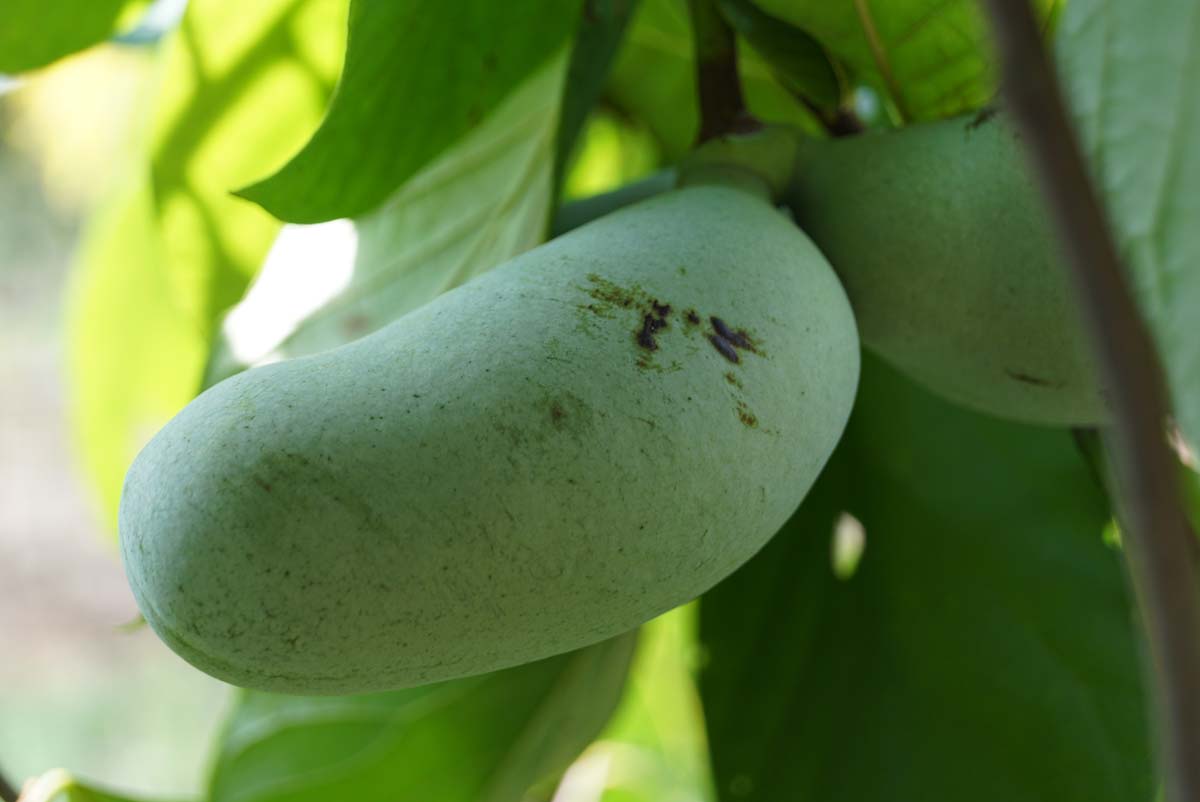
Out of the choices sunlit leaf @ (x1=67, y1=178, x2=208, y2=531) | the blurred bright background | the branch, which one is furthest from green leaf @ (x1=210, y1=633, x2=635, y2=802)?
the blurred bright background

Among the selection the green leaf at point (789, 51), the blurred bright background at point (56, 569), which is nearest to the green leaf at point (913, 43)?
the green leaf at point (789, 51)

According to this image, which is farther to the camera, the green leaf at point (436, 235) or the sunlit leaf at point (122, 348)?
the sunlit leaf at point (122, 348)

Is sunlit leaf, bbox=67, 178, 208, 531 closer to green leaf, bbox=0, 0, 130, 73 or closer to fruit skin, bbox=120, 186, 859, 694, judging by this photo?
green leaf, bbox=0, 0, 130, 73

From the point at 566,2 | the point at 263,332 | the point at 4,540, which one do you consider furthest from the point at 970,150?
the point at 4,540

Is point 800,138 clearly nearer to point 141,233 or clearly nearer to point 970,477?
point 970,477

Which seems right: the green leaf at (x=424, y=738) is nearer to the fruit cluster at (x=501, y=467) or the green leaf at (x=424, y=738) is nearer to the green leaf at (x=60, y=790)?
the green leaf at (x=60, y=790)

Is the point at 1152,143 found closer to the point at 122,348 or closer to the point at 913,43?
the point at 913,43

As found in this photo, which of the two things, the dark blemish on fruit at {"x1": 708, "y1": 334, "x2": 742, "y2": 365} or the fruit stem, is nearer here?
the dark blemish on fruit at {"x1": 708, "y1": 334, "x2": 742, "y2": 365}
